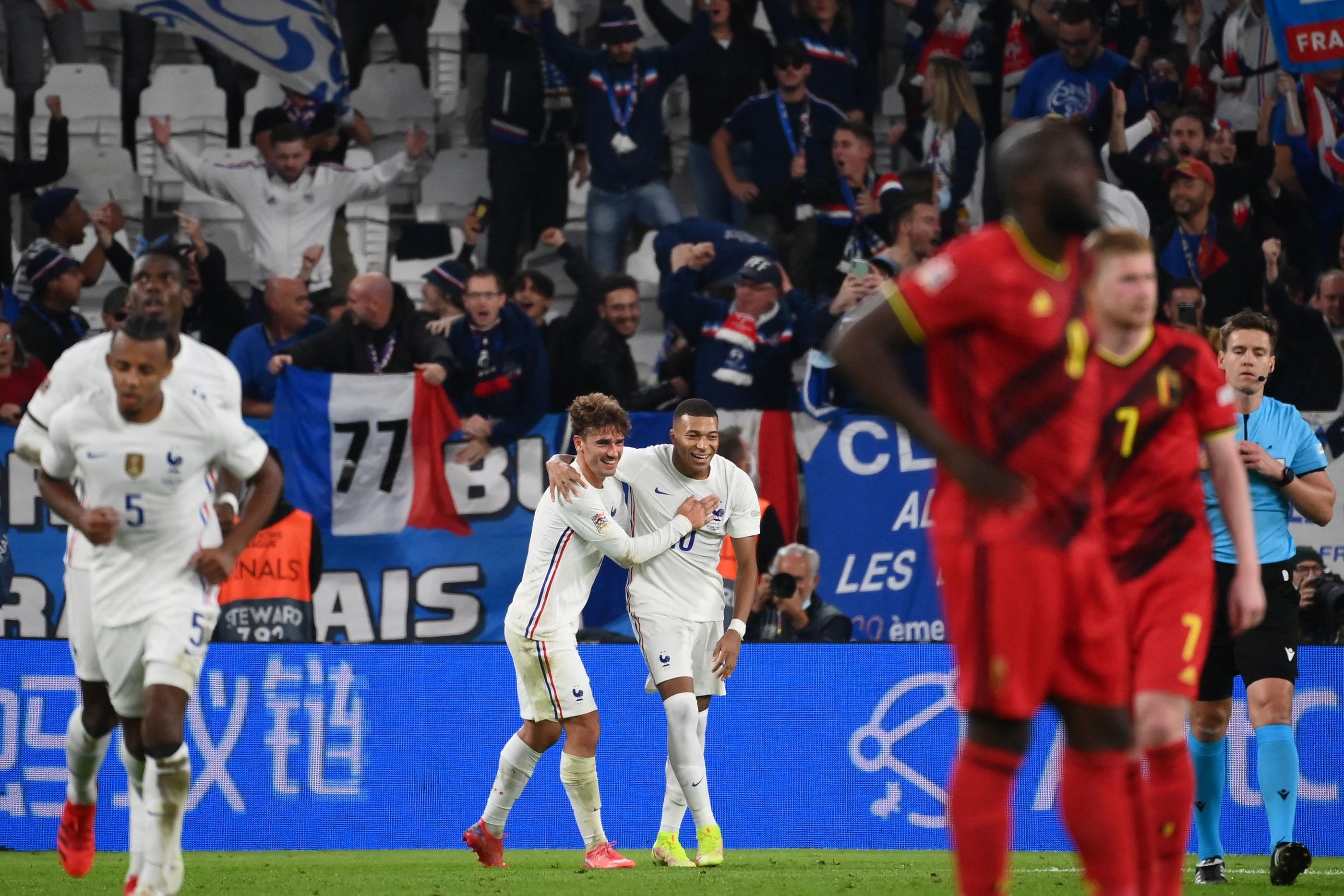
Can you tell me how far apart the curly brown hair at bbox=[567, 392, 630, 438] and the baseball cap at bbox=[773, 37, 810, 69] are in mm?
6580

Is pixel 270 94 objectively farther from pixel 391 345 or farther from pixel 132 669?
pixel 132 669

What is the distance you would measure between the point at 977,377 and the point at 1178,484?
112 cm

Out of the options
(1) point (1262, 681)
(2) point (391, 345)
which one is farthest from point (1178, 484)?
(2) point (391, 345)

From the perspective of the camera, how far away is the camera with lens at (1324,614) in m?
11.7

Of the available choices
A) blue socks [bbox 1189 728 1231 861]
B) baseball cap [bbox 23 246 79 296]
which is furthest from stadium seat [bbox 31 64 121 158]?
blue socks [bbox 1189 728 1231 861]

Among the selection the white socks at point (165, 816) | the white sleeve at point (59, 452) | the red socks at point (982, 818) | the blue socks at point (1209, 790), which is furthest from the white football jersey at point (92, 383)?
the blue socks at point (1209, 790)

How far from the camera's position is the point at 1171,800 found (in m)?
4.75

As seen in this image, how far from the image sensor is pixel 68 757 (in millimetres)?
6645

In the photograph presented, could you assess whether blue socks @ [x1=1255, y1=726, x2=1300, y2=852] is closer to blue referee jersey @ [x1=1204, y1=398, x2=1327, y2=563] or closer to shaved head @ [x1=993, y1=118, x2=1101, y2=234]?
blue referee jersey @ [x1=1204, y1=398, x2=1327, y2=563]

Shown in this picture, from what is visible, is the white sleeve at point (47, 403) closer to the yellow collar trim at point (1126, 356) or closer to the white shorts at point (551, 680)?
the white shorts at point (551, 680)

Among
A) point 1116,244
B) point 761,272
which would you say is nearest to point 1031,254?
point 1116,244

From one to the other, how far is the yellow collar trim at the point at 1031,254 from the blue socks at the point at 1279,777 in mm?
4128

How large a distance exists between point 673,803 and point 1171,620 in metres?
4.53

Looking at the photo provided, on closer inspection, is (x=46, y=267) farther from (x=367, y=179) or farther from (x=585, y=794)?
(x=585, y=794)
